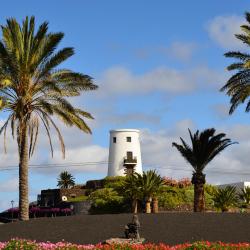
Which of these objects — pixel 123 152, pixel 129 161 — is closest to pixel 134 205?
pixel 129 161

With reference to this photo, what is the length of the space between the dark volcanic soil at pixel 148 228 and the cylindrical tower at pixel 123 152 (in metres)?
41.0

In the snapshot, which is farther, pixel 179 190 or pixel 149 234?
pixel 179 190

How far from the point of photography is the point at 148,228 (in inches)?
1156

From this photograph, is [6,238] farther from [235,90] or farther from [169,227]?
[235,90]

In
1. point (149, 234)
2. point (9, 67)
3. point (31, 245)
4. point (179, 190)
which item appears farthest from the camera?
point (179, 190)

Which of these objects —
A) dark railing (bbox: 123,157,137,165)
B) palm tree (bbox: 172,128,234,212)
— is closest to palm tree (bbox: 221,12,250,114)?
palm tree (bbox: 172,128,234,212)

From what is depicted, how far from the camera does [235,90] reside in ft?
132

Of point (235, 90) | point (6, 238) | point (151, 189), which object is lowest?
point (6, 238)

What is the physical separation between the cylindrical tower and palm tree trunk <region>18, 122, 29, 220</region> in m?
38.6

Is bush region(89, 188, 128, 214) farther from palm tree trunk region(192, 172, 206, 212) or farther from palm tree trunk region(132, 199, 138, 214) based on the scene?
palm tree trunk region(192, 172, 206, 212)

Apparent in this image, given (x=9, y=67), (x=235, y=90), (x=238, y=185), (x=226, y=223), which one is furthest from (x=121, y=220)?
(x=238, y=185)

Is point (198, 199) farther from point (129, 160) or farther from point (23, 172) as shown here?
point (129, 160)

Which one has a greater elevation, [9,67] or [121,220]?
[9,67]

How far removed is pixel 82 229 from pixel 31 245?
10.8 metres
